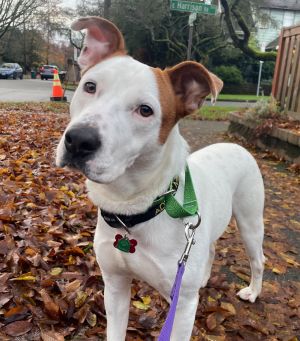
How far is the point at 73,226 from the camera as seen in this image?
4.35m

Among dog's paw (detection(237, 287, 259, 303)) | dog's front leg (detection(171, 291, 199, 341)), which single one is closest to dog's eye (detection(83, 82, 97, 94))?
dog's front leg (detection(171, 291, 199, 341))

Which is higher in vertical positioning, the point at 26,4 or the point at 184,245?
the point at 26,4

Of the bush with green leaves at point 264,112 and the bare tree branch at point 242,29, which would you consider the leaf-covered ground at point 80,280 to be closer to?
the bush with green leaves at point 264,112

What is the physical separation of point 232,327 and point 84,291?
1.20 meters

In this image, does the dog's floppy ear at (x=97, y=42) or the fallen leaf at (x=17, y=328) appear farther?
the fallen leaf at (x=17, y=328)

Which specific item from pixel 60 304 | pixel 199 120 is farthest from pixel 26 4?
pixel 60 304

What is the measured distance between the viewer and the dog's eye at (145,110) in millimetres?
2213

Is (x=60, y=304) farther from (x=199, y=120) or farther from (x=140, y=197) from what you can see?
(x=199, y=120)

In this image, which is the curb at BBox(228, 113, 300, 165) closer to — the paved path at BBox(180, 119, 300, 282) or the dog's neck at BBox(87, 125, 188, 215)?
the paved path at BBox(180, 119, 300, 282)

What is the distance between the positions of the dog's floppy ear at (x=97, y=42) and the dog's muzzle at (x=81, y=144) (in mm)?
854

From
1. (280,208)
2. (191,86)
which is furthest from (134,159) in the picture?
(280,208)

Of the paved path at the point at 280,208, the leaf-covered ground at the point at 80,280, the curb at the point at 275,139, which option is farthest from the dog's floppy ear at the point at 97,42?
the curb at the point at 275,139

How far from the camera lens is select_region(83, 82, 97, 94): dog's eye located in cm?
227

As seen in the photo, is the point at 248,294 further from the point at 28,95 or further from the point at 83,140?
the point at 28,95
